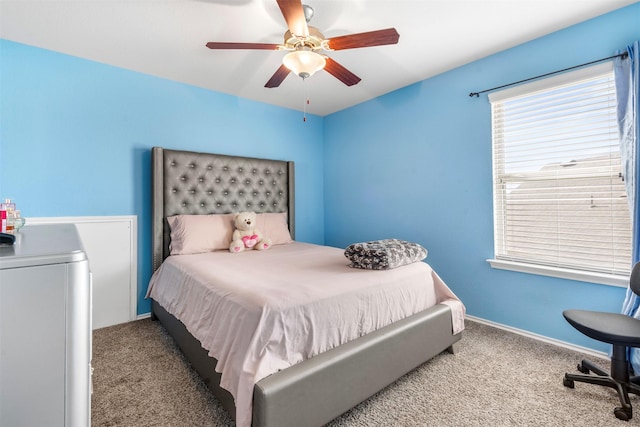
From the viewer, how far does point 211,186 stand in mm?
2980

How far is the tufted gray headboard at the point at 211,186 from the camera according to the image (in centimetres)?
265

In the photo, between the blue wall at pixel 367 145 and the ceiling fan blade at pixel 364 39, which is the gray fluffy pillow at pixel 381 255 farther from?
the ceiling fan blade at pixel 364 39

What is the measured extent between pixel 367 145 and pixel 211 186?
6.01 feet

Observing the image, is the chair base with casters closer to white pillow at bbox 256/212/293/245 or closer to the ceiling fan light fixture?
the ceiling fan light fixture

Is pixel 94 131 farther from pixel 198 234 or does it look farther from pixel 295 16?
pixel 295 16

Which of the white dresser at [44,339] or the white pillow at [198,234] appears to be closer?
the white dresser at [44,339]

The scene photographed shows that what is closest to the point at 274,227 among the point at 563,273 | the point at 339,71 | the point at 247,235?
the point at 247,235

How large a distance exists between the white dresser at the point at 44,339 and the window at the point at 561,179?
8.72 feet

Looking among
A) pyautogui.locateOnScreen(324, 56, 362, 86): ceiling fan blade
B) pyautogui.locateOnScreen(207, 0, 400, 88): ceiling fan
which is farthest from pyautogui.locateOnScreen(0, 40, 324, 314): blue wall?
pyautogui.locateOnScreen(324, 56, 362, 86): ceiling fan blade

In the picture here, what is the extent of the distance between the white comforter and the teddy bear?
1.55 feet

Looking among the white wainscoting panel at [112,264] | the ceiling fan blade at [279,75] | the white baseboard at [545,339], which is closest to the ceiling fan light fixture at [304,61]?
the ceiling fan blade at [279,75]

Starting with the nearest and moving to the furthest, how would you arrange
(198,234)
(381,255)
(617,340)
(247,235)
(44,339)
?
(44,339), (617,340), (381,255), (198,234), (247,235)

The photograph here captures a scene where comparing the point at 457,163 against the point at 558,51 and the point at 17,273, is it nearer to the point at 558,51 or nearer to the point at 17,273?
the point at 558,51

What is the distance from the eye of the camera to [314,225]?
401cm
